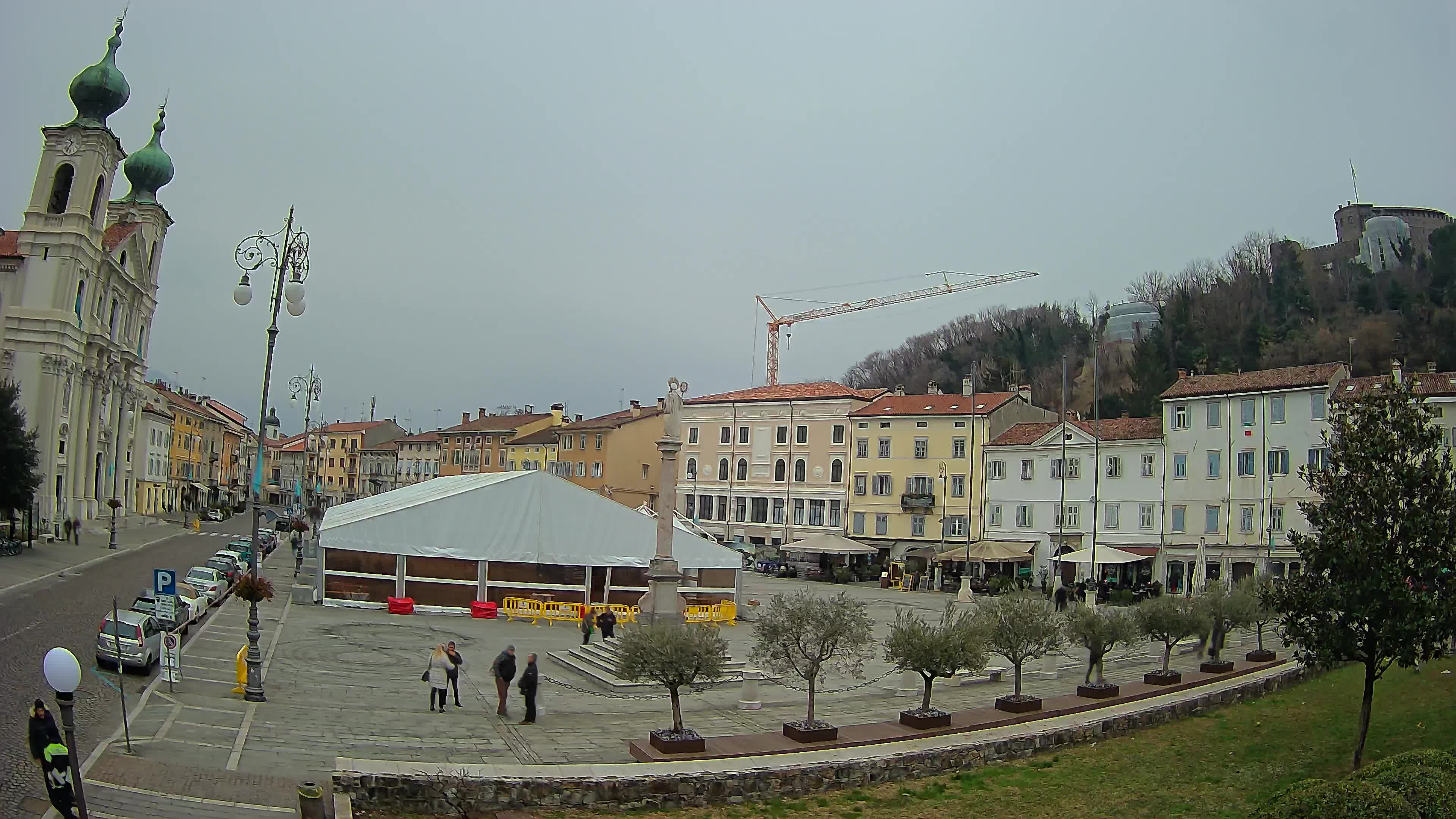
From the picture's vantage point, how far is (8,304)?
6003 centimetres

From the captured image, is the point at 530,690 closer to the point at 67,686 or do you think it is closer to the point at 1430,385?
the point at 67,686

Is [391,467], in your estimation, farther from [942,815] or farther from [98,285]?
[942,815]

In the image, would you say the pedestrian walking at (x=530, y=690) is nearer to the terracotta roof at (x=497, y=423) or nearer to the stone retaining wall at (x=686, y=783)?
the stone retaining wall at (x=686, y=783)

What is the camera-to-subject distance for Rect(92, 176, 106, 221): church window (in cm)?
6331

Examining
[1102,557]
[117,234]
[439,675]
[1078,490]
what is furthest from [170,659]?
[117,234]

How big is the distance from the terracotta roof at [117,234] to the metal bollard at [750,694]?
65.6 meters

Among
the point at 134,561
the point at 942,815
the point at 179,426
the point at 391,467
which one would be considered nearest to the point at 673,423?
the point at 942,815

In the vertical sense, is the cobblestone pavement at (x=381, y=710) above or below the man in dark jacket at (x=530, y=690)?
below

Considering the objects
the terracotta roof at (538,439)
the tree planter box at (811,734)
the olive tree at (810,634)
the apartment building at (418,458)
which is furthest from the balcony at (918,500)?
the apartment building at (418,458)

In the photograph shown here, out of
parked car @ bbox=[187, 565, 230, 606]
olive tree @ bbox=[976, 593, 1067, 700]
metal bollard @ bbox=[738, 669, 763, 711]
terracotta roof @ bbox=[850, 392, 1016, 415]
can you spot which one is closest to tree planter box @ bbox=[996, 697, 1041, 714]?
olive tree @ bbox=[976, 593, 1067, 700]

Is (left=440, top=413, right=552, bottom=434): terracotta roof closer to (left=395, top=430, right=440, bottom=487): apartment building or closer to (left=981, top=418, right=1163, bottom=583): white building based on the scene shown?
(left=395, top=430, right=440, bottom=487): apartment building

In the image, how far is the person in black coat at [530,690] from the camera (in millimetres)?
18281

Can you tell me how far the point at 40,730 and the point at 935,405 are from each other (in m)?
56.2

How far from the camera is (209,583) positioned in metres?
32.8
